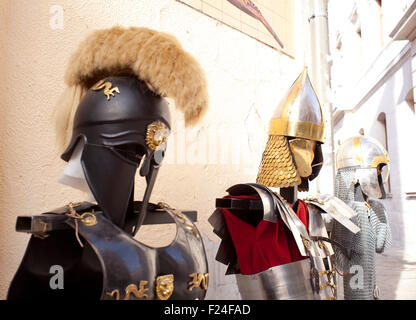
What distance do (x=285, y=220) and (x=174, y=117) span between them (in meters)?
1.17

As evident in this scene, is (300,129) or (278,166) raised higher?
(300,129)

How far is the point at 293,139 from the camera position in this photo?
6.65 feet

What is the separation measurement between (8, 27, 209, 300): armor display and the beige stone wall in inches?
13.4

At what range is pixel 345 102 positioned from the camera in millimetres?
13250

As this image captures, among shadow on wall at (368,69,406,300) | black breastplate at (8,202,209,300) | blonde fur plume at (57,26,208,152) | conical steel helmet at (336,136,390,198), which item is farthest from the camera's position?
shadow on wall at (368,69,406,300)

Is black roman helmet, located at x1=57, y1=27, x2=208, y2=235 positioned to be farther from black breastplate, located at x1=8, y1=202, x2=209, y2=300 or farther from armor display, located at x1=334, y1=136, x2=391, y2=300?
armor display, located at x1=334, y1=136, x2=391, y2=300

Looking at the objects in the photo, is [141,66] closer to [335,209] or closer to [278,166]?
[278,166]

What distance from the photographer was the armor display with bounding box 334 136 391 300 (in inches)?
99.0

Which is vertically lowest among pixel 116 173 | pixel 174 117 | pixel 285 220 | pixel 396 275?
pixel 396 275

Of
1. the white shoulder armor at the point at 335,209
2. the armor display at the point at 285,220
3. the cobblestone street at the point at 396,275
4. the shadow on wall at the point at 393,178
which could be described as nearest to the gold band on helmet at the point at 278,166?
the armor display at the point at 285,220

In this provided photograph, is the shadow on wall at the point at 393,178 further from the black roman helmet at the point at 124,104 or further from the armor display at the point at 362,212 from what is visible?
the black roman helmet at the point at 124,104

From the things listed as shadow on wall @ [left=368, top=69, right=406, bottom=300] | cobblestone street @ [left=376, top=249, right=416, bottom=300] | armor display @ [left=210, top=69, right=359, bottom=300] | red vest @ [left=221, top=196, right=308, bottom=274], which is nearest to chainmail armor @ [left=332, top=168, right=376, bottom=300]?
armor display @ [left=210, top=69, right=359, bottom=300]

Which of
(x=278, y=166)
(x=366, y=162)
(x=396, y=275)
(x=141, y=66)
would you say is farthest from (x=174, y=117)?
(x=396, y=275)
